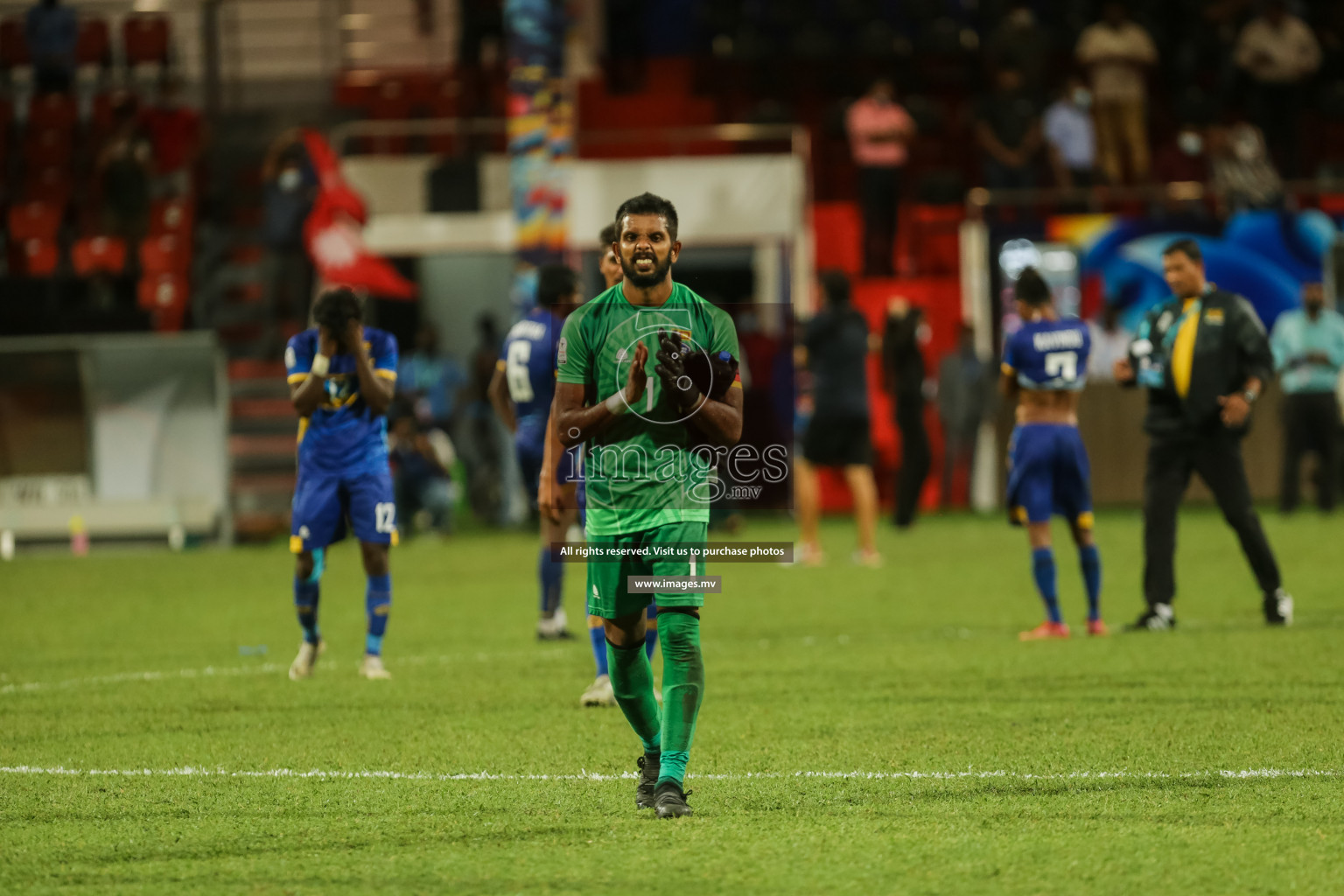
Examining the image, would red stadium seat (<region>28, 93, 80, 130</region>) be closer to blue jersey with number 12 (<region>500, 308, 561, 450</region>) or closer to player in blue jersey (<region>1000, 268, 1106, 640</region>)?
blue jersey with number 12 (<region>500, 308, 561, 450</region>)

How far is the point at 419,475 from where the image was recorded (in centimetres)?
1977

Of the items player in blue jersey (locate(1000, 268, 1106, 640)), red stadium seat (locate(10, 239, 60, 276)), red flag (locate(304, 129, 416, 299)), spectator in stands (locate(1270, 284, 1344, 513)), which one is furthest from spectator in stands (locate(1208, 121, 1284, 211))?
red stadium seat (locate(10, 239, 60, 276))

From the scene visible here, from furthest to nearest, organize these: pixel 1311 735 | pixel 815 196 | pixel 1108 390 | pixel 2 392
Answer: pixel 815 196 → pixel 1108 390 → pixel 2 392 → pixel 1311 735

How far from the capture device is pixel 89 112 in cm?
2569

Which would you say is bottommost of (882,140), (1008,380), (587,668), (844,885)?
(587,668)

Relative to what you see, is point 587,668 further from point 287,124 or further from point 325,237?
point 287,124

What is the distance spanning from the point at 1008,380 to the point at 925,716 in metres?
3.45

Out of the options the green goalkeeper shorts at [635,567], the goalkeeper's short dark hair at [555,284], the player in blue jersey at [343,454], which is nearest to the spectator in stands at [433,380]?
the goalkeeper's short dark hair at [555,284]

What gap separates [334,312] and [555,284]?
1.36 meters

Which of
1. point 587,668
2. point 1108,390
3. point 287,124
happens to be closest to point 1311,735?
point 587,668

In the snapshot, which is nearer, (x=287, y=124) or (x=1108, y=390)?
(x=1108, y=390)

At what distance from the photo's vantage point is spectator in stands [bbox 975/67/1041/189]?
22.8 metres

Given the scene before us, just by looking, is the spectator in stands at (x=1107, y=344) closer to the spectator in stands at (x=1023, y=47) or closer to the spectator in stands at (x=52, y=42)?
the spectator in stands at (x=1023, y=47)

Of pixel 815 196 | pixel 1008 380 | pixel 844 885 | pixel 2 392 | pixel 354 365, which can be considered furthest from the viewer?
pixel 815 196
